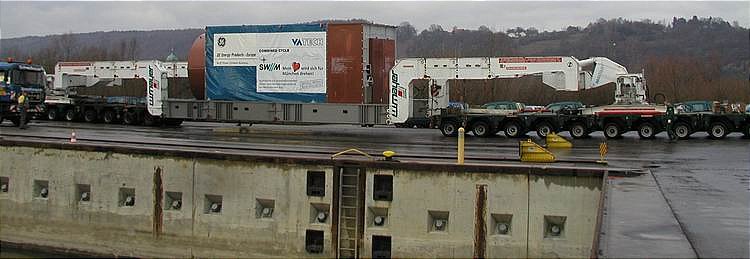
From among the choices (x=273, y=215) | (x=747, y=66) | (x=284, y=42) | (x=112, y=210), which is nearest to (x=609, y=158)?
(x=273, y=215)

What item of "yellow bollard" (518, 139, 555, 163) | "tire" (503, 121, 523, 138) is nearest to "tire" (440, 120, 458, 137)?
"tire" (503, 121, 523, 138)

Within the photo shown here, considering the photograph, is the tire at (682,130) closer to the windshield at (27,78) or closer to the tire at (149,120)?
the tire at (149,120)

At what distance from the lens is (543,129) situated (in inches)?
1161

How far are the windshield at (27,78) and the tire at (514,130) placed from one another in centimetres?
1924

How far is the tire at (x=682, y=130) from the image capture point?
2945 centimetres

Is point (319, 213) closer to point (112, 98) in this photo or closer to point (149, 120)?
point (149, 120)

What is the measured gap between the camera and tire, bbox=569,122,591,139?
96.8 feet

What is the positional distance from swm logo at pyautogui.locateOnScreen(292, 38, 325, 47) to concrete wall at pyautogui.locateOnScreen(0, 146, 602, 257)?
13.6 m

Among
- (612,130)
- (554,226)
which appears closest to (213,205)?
(554,226)

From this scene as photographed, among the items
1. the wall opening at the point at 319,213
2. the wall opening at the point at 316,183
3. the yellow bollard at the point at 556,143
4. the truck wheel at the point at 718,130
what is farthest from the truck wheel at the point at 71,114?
the truck wheel at the point at 718,130

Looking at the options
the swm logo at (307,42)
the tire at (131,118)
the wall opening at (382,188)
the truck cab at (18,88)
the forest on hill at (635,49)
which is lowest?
the wall opening at (382,188)

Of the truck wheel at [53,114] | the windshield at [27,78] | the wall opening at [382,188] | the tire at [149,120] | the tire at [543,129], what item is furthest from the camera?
the truck wheel at [53,114]

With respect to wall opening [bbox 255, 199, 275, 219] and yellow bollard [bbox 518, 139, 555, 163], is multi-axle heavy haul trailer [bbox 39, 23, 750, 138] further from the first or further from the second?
wall opening [bbox 255, 199, 275, 219]

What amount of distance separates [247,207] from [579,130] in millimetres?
16740
